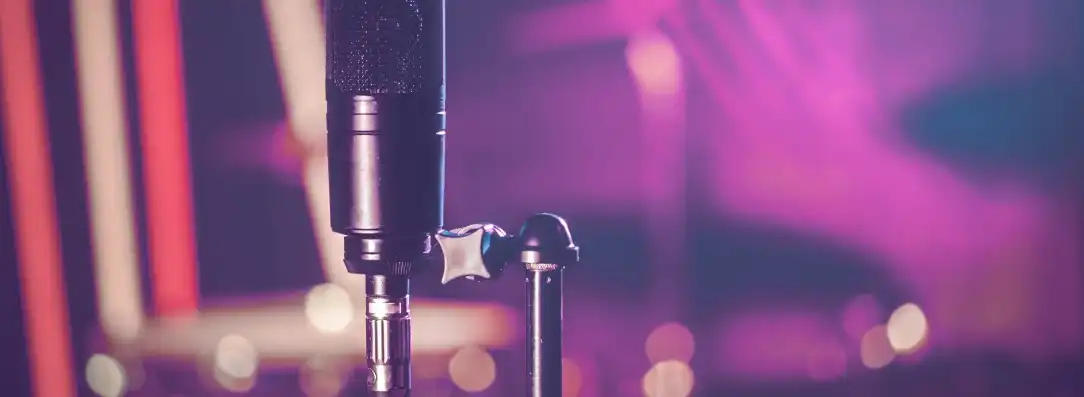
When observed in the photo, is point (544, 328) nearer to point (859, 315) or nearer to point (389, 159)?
point (389, 159)

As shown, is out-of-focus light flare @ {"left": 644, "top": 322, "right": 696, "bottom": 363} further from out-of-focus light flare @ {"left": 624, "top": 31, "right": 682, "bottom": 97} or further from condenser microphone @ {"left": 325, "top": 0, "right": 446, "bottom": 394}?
condenser microphone @ {"left": 325, "top": 0, "right": 446, "bottom": 394}

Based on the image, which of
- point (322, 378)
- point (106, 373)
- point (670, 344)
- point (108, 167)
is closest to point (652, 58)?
point (670, 344)

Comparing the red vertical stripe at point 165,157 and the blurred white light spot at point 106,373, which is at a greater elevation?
the red vertical stripe at point 165,157

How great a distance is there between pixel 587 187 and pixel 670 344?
241mm

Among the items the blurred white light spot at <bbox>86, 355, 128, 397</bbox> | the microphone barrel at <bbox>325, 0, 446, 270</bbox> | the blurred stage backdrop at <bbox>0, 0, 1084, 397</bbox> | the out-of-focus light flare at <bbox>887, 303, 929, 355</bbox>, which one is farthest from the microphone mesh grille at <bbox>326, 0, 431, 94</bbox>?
the out-of-focus light flare at <bbox>887, 303, 929, 355</bbox>

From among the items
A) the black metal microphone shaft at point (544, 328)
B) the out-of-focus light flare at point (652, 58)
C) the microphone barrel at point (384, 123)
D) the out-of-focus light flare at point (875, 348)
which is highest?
the out-of-focus light flare at point (652, 58)

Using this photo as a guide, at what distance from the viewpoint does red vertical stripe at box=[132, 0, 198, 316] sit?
1191 mm

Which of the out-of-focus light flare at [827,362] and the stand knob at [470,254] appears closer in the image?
the stand knob at [470,254]

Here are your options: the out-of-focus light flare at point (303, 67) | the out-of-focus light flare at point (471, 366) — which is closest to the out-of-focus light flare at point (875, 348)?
the out-of-focus light flare at point (471, 366)

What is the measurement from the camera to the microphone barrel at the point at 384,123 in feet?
2.37

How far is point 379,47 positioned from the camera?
721 mm

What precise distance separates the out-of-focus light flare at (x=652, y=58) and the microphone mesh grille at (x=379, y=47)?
0.52 m

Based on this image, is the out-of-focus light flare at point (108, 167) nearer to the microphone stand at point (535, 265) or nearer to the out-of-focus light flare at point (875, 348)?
the microphone stand at point (535, 265)

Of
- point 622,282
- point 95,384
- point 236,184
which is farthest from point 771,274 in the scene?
point 95,384
